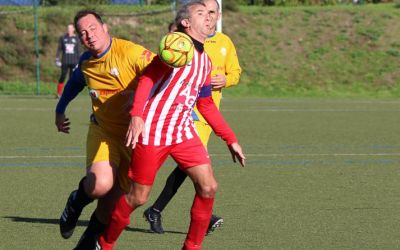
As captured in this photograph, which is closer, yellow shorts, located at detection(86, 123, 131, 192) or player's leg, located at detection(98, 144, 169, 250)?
A: player's leg, located at detection(98, 144, 169, 250)

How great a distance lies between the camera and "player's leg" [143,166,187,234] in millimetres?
8070

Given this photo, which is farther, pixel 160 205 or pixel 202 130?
pixel 202 130

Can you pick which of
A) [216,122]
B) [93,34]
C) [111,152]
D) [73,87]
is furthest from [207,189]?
[73,87]

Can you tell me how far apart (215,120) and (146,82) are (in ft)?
2.39

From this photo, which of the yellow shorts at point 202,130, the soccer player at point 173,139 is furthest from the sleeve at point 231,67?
the soccer player at point 173,139

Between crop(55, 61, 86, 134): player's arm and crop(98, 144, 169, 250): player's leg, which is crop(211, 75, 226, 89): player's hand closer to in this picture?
crop(55, 61, 86, 134): player's arm

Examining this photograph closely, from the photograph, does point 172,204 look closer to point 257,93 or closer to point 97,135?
point 97,135

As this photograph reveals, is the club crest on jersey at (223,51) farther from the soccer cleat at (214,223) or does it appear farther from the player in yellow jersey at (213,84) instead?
the soccer cleat at (214,223)

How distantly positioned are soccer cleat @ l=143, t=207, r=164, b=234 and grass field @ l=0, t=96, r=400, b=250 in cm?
9

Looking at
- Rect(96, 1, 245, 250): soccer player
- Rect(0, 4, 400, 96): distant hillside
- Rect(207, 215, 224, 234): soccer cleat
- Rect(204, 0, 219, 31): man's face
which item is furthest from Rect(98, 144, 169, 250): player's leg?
Rect(0, 4, 400, 96): distant hillside

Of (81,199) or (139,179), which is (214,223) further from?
(139,179)

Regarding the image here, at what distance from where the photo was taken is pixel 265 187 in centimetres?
1057

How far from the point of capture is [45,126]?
18.1 meters

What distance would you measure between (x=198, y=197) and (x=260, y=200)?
10.0 ft
